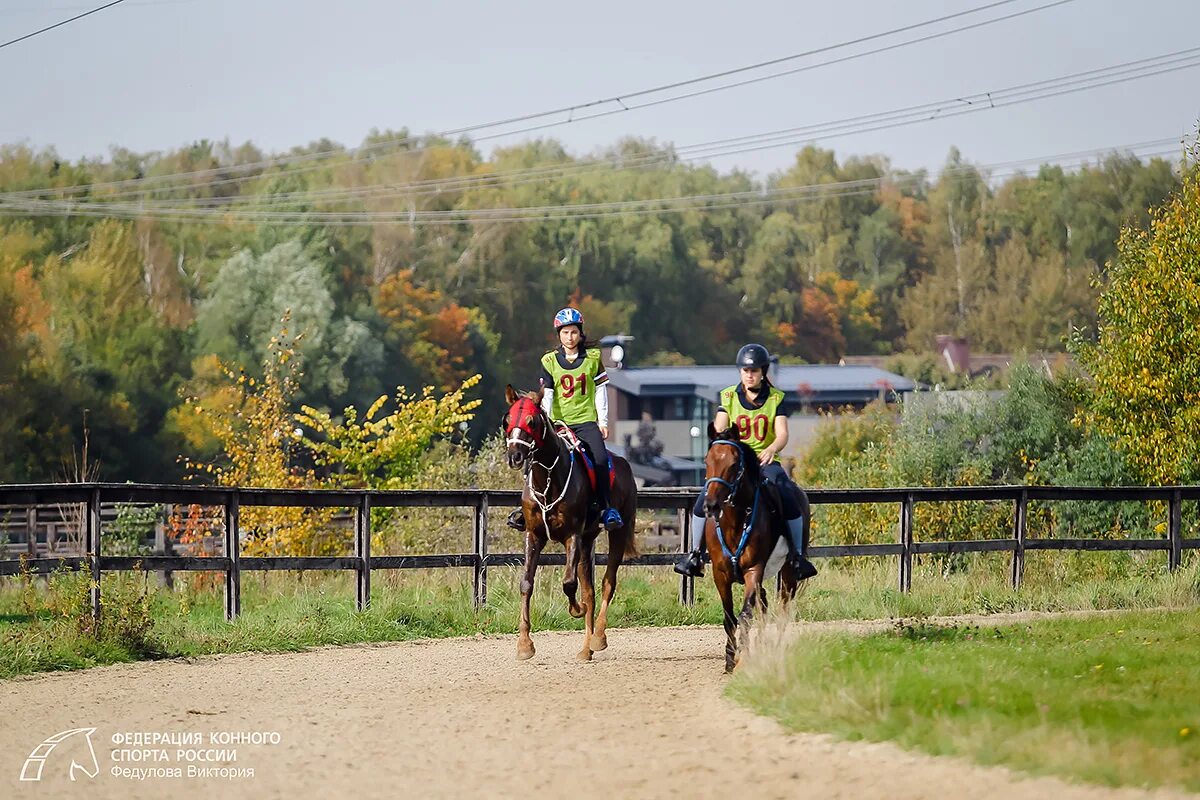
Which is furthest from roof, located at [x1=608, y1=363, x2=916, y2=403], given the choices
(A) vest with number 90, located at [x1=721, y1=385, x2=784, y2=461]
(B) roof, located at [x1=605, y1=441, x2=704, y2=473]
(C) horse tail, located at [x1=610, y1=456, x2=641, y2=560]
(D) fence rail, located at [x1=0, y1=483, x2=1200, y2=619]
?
(A) vest with number 90, located at [x1=721, y1=385, x2=784, y2=461]

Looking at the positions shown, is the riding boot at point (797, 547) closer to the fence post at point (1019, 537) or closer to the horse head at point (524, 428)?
the horse head at point (524, 428)

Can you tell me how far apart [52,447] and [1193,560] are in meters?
48.6

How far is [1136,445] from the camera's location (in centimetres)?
2677

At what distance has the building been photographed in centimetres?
8519

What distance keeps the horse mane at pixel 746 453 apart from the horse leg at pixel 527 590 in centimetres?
235

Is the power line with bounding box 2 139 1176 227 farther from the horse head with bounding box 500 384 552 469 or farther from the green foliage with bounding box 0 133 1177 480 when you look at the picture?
the horse head with bounding box 500 384 552 469

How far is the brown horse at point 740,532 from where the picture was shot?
12867 millimetres

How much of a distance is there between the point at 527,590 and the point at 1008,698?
5.52 meters

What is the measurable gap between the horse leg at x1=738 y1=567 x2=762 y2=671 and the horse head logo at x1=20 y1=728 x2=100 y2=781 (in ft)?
16.2

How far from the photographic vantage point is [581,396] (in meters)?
14.9

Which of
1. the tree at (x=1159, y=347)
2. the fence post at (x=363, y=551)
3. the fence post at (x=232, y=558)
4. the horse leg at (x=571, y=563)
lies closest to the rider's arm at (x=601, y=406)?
the horse leg at (x=571, y=563)

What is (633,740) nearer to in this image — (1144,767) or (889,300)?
(1144,767)

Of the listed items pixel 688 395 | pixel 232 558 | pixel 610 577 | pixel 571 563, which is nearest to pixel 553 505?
pixel 571 563

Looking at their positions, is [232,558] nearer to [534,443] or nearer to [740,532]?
[534,443]
